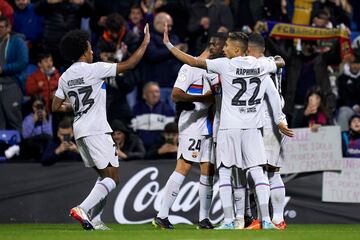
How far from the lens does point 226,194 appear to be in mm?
12898

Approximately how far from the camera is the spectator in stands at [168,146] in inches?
672

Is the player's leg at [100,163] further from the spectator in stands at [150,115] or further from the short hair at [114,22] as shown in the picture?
the short hair at [114,22]

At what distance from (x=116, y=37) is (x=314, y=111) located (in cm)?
362

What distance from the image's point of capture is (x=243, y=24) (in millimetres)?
19906

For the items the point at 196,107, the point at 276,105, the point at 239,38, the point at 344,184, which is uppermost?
the point at 239,38

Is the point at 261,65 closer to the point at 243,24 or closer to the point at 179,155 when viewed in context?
the point at 179,155

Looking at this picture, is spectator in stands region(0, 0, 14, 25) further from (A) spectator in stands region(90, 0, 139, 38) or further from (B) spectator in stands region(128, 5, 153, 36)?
(B) spectator in stands region(128, 5, 153, 36)

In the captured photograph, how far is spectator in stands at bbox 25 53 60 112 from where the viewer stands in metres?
18.2

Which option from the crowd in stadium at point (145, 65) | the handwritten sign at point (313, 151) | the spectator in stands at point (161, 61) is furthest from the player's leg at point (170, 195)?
the spectator in stands at point (161, 61)

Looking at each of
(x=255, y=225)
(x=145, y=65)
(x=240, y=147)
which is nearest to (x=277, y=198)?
(x=255, y=225)

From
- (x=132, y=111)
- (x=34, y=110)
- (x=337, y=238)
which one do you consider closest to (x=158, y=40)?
(x=132, y=111)

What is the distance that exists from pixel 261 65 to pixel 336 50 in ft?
19.6

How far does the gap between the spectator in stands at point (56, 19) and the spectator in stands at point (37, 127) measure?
1.42m

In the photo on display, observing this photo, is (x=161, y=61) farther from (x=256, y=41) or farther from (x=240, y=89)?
(x=240, y=89)
